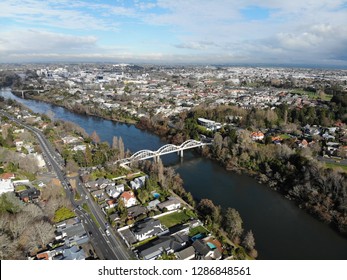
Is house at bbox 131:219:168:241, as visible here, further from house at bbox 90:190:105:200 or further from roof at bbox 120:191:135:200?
house at bbox 90:190:105:200

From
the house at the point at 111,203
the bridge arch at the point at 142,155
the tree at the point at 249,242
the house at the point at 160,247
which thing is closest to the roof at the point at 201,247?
the house at the point at 160,247

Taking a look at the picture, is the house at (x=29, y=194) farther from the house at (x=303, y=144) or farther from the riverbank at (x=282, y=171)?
the house at (x=303, y=144)

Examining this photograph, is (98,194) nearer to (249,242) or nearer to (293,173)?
(249,242)

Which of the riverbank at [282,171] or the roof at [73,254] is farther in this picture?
the riverbank at [282,171]

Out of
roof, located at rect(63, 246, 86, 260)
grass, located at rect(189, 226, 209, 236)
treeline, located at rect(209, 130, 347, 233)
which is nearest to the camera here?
roof, located at rect(63, 246, 86, 260)

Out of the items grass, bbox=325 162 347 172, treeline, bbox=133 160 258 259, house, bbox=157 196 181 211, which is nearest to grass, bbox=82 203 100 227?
house, bbox=157 196 181 211

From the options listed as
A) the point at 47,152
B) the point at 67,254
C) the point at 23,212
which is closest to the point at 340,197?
the point at 67,254

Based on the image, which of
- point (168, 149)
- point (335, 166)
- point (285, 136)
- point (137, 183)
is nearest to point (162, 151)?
point (168, 149)
